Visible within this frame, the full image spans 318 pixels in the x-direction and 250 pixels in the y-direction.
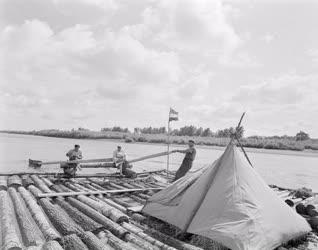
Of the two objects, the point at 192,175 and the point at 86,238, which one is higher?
the point at 192,175

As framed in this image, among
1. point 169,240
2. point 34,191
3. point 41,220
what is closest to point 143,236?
point 169,240

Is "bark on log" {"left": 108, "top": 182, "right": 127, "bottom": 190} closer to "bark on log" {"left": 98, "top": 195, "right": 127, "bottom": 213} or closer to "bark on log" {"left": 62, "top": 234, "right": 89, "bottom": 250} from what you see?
"bark on log" {"left": 98, "top": 195, "right": 127, "bottom": 213}

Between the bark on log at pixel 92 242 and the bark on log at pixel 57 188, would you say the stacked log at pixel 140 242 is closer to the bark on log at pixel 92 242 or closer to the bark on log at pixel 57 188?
the bark on log at pixel 92 242

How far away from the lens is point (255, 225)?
19.0 ft

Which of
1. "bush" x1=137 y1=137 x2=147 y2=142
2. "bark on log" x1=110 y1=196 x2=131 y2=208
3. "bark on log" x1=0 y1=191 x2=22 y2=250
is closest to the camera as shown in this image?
"bark on log" x1=0 y1=191 x2=22 y2=250

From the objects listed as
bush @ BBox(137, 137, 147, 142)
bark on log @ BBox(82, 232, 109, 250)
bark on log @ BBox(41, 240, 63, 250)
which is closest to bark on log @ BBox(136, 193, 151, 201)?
bark on log @ BBox(82, 232, 109, 250)

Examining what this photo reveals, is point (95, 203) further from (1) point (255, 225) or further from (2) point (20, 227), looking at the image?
(1) point (255, 225)

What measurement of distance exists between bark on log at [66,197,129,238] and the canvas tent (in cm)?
106

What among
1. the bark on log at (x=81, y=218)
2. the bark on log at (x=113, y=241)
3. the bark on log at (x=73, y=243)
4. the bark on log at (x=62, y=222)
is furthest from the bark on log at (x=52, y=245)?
the bark on log at (x=81, y=218)

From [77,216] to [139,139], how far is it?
57.5 meters

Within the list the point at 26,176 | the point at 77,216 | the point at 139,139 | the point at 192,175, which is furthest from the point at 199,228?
the point at 139,139

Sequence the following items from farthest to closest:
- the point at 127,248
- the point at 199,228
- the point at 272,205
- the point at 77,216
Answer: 1. the point at 77,216
2. the point at 272,205
3. the point at 199,228
4. the point at 127,248

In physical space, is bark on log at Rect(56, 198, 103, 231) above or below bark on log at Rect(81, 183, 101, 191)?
below

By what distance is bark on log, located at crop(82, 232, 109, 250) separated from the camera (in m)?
5.32
